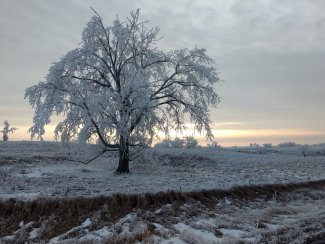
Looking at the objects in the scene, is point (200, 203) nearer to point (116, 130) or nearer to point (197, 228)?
point (197, 228)

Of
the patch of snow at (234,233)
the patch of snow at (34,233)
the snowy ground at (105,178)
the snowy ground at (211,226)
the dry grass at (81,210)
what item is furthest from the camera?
the snowy ground at (105,178)

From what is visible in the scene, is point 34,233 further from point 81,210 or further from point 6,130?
point 6,130

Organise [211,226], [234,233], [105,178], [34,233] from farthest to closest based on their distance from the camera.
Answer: [105,178]
[211,226]
[234,233]
[34,233]

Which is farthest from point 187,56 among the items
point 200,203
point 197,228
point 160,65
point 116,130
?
point 197,228

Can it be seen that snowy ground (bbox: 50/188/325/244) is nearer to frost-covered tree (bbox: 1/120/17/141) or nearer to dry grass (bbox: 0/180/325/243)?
dry grass (bbox: 0/180/325/243)

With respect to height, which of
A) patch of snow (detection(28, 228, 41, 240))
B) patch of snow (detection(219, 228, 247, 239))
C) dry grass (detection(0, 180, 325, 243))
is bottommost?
patch of snow (detection(219, 228, 247, 239))

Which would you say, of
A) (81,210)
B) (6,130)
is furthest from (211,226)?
(6,130)

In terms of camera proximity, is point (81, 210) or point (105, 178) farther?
point (105, 178)

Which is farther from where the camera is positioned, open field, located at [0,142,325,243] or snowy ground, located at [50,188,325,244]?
open field, located at [0,142,325,243]

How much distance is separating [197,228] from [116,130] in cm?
1351

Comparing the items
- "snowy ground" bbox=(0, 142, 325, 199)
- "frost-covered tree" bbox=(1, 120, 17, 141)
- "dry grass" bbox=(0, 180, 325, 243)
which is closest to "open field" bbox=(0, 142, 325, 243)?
"dry grass" bbox=(0, 180, 325, 243)

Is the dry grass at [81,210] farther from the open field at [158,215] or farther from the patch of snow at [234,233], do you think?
the patch of snow at [234,233]

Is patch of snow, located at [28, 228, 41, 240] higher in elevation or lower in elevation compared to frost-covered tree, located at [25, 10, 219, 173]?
lower

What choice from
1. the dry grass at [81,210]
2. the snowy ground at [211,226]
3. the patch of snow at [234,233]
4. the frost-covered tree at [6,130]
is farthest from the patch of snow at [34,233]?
the frost-covered tree at [6,130]
